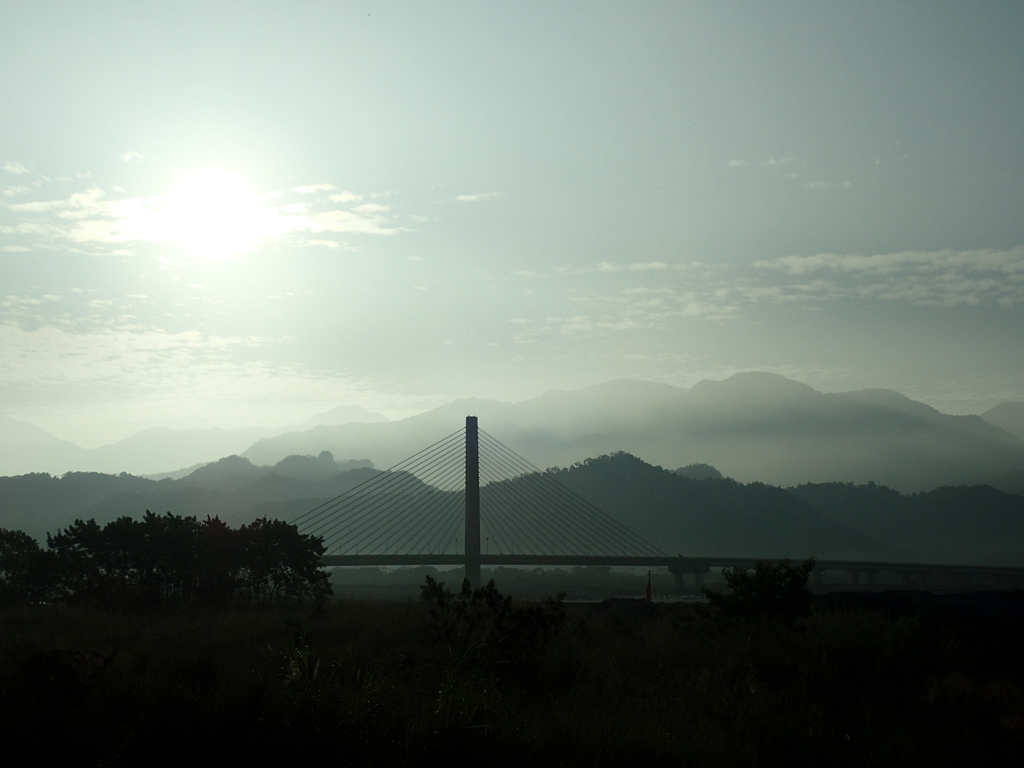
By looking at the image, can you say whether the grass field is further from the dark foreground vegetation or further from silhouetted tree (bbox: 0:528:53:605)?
silhouetted tree (bbox: 0:528:53:605)

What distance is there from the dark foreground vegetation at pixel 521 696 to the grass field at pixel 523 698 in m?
0.03

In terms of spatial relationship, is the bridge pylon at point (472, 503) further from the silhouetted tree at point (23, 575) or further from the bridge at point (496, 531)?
the silhouetted tree at point (23, 575)

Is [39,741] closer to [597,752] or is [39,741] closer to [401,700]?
[401,700]

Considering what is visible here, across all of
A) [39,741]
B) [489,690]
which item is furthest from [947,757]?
[39,741]

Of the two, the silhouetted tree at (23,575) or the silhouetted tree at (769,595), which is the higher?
the silhouetted tree at (769,595)

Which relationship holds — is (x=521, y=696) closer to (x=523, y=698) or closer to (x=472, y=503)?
(x=523, y=698)

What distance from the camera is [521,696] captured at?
993 centimetres

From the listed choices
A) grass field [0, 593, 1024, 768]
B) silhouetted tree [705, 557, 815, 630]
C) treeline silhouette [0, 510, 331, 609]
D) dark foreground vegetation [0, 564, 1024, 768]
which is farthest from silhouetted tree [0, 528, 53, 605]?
silhouetted tree [705, 557, 815, 630]

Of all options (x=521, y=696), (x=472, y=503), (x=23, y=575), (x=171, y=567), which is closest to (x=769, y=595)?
(x=521, y=696)

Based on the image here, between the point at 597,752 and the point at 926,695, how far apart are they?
5.05 m

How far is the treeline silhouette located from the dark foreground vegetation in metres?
10.7

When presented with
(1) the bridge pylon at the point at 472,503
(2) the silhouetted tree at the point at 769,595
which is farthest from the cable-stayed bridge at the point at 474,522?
(2) the silhouetted tree at the point at 769,595

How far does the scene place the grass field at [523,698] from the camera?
7637 millimetres

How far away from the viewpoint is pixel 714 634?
50.3 ft
